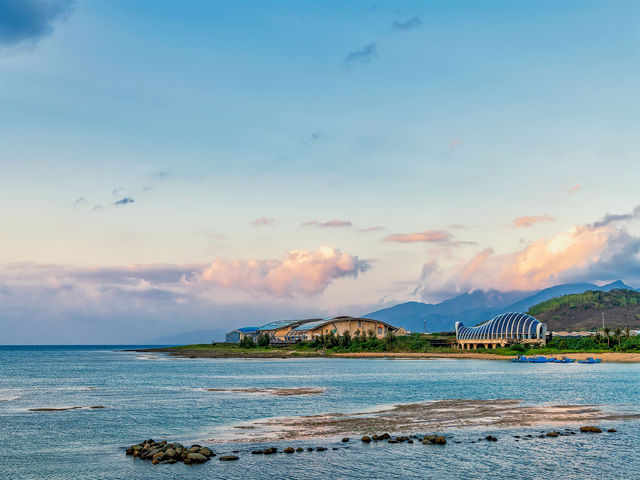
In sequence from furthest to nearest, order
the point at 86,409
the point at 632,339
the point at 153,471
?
the point at 632,339, the point at 86,409, the point at 153,471

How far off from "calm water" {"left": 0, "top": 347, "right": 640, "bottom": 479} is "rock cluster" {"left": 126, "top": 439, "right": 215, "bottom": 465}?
0.88 meters

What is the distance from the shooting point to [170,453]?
3916 centimetres

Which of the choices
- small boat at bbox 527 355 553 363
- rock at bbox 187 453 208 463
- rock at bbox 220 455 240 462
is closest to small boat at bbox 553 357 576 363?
small boat at bbox 527 355 553 363

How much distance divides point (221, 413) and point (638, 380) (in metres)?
66.3

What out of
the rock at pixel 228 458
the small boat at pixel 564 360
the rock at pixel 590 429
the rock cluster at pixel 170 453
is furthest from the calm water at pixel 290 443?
the small boat at pixel 564 360

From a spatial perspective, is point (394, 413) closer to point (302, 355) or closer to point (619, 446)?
point (619, 446)

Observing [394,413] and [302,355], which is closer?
[394,413]

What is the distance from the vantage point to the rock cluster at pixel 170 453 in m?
38.4

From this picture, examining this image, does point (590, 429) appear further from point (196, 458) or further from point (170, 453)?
point (170, 453)

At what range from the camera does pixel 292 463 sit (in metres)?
37.7

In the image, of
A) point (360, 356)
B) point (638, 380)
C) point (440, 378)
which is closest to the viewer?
point (638, 380)

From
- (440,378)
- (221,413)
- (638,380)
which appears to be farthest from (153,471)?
(638,380)

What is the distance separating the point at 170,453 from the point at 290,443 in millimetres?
8729

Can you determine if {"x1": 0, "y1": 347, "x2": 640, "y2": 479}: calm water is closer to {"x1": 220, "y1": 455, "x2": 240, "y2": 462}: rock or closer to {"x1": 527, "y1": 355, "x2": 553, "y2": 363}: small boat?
{"x1": 220, "y1": 455, "x2": 240, "y2": 462}: rock
